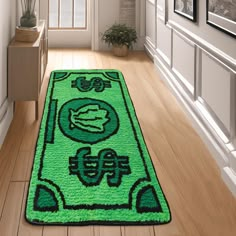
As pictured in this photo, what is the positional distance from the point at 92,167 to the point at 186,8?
5.11ft

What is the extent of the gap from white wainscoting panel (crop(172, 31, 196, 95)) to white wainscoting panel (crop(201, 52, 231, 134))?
0.28 m

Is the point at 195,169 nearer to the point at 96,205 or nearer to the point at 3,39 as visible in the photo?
the point at 96,205

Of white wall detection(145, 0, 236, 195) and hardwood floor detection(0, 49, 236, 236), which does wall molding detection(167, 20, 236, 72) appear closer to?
white wall detection(145, 0, 236, 195)

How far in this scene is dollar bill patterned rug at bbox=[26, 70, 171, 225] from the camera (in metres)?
1.94

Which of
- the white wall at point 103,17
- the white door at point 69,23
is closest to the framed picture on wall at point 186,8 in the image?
the white wall at point 103,17

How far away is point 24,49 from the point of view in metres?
3.02

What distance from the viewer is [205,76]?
2.83 m

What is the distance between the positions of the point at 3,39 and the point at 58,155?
89 cm

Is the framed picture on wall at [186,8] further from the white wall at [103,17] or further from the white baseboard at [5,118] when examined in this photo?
the white wall at [103,17]

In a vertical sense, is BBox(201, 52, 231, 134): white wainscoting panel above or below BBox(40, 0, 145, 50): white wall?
below

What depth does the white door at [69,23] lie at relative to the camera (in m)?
6.10

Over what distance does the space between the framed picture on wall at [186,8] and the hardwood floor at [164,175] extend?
709 millimetres

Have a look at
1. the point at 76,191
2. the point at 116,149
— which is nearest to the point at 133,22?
the point at 116,149

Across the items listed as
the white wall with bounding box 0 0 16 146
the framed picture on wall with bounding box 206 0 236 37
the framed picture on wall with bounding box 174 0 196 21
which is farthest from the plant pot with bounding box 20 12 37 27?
the framed picture on wall with bounding box 206 0 236 37
